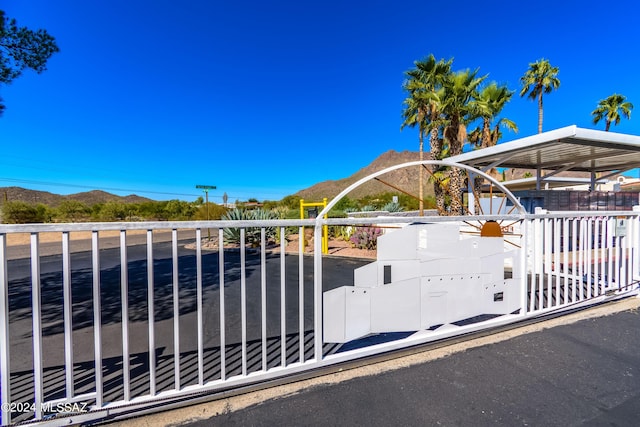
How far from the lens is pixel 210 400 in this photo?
208 cm

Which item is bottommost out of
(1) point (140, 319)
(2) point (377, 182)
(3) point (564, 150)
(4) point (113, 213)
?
(1) point (140, 319)

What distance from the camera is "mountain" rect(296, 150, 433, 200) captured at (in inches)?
2562

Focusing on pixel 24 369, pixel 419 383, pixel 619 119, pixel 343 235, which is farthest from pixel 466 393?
pixel 619 119

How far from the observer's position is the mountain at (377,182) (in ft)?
213

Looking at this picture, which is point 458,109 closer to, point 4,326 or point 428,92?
point 428,92

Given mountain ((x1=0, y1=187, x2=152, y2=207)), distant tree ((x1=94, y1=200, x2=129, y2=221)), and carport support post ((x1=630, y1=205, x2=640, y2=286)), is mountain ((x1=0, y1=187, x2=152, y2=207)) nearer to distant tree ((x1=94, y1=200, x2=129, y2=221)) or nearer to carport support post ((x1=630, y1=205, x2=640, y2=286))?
distant tree ((x1=94, y1=200, x2=129, y2=221))

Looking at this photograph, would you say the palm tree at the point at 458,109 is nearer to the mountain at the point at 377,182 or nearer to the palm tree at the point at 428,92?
the palm tree at the point at 428,92

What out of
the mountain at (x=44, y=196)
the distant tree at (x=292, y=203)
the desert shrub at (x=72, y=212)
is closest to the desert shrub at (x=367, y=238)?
the distant tree at (x=292, y=203)

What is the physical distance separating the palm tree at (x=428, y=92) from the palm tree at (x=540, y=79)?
10.6 meters

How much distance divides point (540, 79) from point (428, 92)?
11977 mm

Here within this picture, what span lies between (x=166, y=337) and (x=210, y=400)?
149cm

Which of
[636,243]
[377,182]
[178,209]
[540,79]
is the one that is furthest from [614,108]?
[377,182]

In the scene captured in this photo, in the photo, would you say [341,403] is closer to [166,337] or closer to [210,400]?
[210,400]

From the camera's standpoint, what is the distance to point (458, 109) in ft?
43.8
